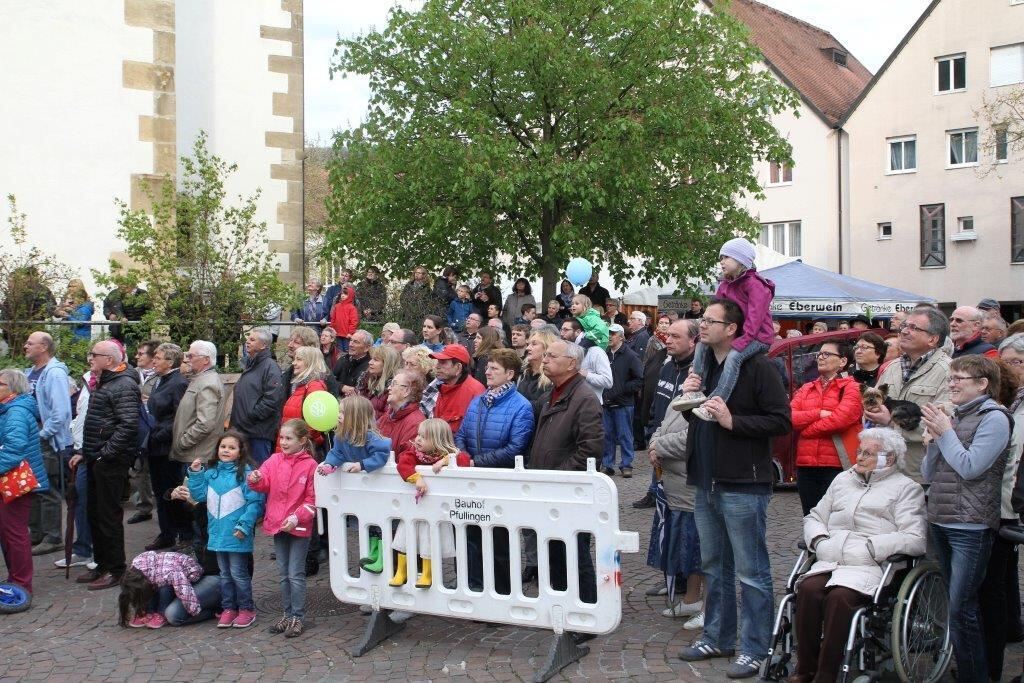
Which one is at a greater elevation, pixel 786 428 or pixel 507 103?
pixel 507 103

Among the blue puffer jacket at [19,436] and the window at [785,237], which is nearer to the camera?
the blue puffer jacket at [19,436]

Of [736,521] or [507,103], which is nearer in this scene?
[736,521]

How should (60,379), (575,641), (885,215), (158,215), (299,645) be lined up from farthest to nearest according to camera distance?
(885,215), (158,215), (60,379), (299,645), (575,641)

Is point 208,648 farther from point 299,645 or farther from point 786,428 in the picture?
point 786,428

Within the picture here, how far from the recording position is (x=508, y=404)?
24.4 ft

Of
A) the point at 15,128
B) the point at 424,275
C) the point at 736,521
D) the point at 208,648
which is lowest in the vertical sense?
the point at 208,648

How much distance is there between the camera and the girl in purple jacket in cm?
606

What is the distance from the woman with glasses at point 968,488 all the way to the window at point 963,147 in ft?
105

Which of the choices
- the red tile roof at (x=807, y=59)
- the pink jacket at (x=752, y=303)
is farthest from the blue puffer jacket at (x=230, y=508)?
the red tile roof at (x=807, y=59)

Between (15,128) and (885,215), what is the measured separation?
28696 millimetres

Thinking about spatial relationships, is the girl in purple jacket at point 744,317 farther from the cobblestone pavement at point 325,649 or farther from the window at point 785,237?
the window at point 785,237

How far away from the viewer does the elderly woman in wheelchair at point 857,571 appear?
5.59 m

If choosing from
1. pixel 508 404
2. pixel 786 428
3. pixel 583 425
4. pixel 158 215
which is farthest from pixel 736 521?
pixel 158 215

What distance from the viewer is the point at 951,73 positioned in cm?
3547
